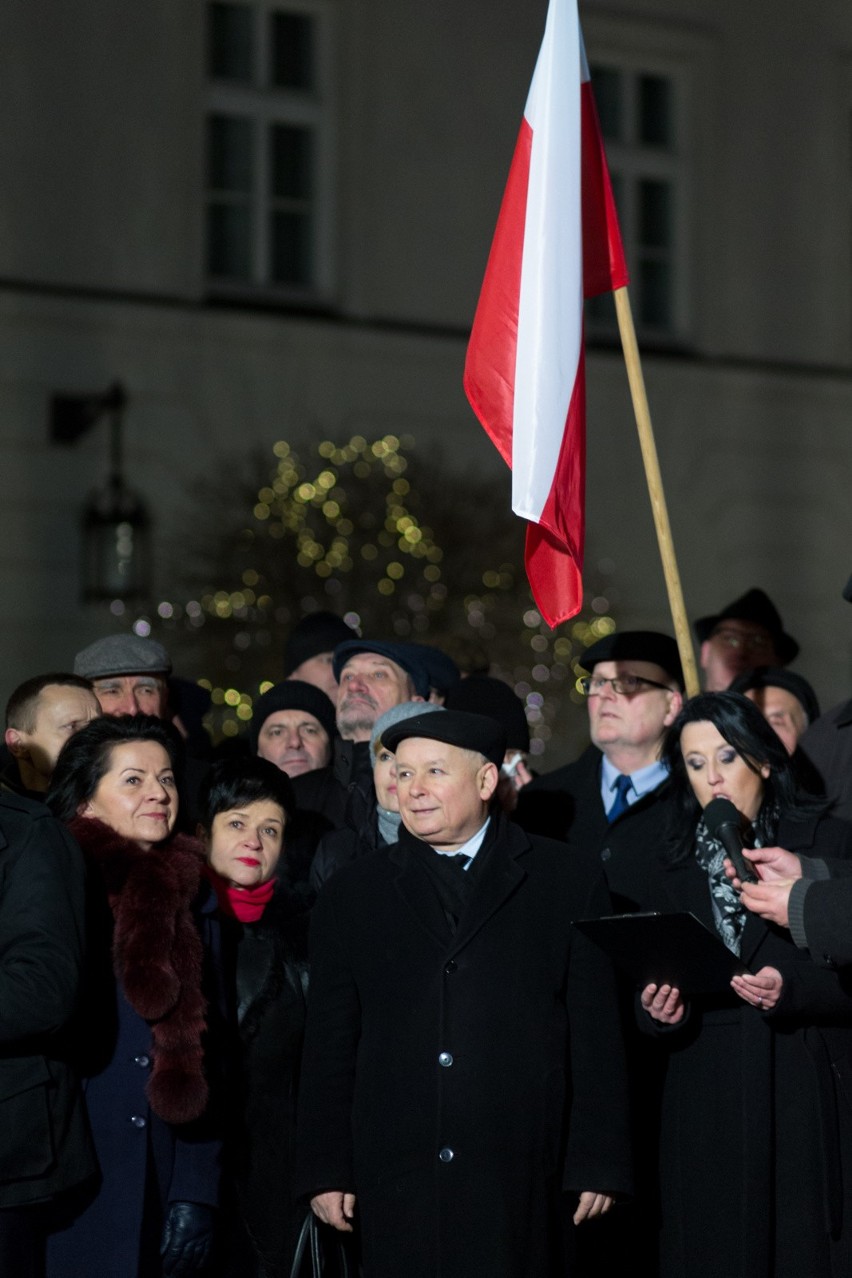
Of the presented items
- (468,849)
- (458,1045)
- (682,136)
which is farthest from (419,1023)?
(682,136)

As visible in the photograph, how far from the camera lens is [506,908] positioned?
15.1 feet

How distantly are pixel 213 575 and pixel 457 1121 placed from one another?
819 cm

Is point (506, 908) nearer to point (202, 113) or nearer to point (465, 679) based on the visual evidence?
point (465, 679)

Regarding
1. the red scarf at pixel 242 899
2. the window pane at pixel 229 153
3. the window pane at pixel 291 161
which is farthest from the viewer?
the window pane at pixel 291 161

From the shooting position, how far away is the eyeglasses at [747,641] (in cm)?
738

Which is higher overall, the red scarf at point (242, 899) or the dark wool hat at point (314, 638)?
the dark wool hat at point (314, 638)

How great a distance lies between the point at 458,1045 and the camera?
14.7 ft

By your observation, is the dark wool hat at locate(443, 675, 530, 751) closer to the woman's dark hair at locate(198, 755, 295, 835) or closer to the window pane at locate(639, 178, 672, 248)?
the woman's dark hair at locate(198, 755, 295, 835)

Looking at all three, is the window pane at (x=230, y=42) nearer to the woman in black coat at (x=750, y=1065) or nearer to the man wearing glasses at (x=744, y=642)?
the man wearing glasses at (x=744, y=642)

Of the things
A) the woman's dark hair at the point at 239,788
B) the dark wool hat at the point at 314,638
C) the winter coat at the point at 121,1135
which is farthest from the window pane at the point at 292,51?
the winter coat at the point at 121,1135

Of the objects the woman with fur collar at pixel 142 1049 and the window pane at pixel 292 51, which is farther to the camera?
the window pane at pixel 292 51

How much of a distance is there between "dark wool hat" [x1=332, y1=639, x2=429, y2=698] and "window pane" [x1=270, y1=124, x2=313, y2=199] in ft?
26.7

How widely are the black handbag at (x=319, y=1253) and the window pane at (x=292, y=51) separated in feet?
34.3

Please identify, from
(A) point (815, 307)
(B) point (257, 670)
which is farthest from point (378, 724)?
(A) point (815, 307)
